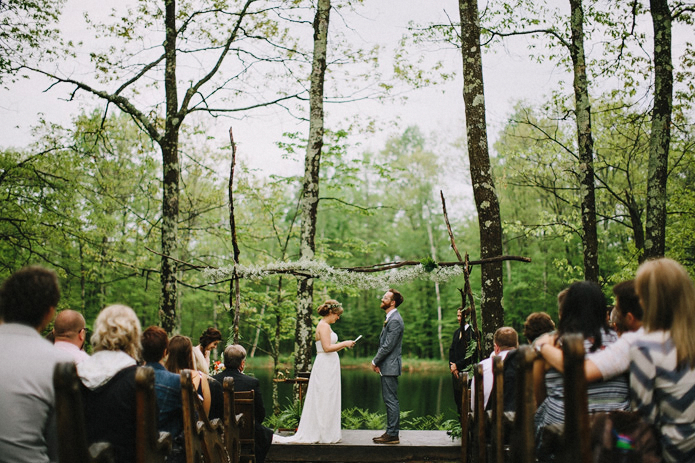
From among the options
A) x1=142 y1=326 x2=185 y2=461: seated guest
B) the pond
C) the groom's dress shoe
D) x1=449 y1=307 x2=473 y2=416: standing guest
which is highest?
x1=142 y1=326 x2=185 y2=461: seated guest

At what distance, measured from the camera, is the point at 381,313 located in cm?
3975

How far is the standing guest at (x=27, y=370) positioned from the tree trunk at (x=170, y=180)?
7.58 metres

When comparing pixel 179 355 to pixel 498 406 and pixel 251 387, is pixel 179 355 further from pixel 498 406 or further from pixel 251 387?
pixel 498 406

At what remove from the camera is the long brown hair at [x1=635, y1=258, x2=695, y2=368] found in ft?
8.39

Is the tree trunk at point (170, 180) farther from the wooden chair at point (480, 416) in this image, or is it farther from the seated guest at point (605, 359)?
the seated guest at point (605, 359)

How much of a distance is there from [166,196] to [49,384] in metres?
8.80

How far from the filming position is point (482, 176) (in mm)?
7715

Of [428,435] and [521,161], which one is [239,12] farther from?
[521,161]

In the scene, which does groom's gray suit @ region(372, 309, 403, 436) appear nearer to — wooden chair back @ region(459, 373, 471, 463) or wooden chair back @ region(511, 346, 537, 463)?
wooden chair back @ region(459, 373, 471, 463)

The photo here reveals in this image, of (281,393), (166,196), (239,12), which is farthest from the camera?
(281,393)

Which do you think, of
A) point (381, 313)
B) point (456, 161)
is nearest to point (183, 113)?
point (456, 161)

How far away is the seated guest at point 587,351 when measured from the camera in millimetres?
2854

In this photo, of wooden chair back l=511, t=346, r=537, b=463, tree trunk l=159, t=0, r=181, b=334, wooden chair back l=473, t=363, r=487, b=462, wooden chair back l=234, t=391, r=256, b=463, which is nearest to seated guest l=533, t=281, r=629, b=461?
wooden chair back l=511, t=346, r=537, b=463

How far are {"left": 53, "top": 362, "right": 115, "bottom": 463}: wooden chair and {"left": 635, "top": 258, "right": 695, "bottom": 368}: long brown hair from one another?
8.81ft
